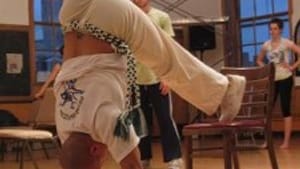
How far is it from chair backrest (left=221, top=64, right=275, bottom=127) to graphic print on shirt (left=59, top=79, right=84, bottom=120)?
1.71m

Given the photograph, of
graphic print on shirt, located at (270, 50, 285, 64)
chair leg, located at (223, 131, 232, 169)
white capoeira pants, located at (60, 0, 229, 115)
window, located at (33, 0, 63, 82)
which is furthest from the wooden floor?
white capoeira pants, located at (60, 0, 229, 115)

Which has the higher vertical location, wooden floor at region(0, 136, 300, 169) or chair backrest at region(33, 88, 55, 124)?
chair backrest at region(33, 88, 55, 124)

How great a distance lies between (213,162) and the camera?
5.07 m

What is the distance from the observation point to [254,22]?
8.63 metres

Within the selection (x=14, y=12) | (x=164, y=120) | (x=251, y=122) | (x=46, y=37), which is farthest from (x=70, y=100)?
(x=46, y=37)

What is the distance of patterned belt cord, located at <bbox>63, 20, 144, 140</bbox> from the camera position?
4.71ft

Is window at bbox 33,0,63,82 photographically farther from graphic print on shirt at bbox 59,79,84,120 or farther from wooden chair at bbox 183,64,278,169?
graphic print on shirt at bbox 59,79,84,120

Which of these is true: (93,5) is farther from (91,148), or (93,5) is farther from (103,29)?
(91,148)

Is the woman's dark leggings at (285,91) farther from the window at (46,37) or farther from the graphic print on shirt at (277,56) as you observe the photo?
the window at (46,37)

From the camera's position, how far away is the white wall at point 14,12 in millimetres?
7844

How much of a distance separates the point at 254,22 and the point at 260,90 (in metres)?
5.73

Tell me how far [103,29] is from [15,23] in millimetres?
6780

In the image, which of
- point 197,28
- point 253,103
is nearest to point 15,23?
point 197,28

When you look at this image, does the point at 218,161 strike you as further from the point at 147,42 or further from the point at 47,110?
the point at 147,42
